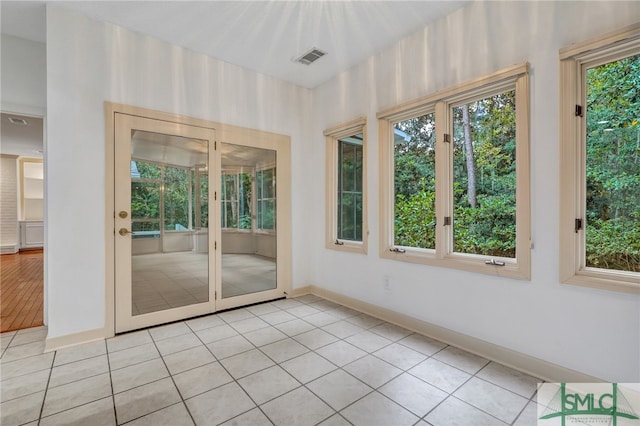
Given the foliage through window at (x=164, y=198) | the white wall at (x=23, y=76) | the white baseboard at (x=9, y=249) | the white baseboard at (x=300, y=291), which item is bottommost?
the white baseboard at (x=300, y=291)

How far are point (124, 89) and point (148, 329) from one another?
2534mm

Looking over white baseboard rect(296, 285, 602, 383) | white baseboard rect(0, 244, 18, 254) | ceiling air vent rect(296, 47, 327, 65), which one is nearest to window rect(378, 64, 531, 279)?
white baseboard rect(296, 285, 602, 383)

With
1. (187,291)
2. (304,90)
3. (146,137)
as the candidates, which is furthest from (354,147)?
(187,291)

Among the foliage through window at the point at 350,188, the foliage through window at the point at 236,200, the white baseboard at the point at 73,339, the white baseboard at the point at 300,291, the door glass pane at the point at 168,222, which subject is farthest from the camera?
the white baseboard at the point at 300,291

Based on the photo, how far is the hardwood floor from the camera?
3295 mm

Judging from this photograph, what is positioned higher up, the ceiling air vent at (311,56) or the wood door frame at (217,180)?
the ceiling air vent at (311,56)

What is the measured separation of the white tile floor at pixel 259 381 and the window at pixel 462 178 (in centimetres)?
88

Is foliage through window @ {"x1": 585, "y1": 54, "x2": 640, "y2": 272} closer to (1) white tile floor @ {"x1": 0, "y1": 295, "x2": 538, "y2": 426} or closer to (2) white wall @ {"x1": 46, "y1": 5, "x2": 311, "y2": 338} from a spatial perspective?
(1) white tile floor @ {"x1": 0, "y1": 295, "x2": 538, "y2": 426}

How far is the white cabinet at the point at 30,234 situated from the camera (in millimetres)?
8609

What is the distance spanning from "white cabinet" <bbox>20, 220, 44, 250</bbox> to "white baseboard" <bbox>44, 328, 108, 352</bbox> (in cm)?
873

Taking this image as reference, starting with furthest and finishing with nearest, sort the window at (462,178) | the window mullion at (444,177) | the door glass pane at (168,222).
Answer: the door glass pane at (168,222)
the window mullion at (444,177)
the window at (462,178)

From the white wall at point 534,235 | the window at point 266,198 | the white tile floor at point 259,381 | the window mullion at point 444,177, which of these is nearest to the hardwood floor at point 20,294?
the white tile floor at point 259,381

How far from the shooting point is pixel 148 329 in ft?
10.1

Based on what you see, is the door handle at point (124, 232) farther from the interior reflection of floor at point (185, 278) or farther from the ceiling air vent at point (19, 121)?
the ceiling air vent at point (19, 121)
